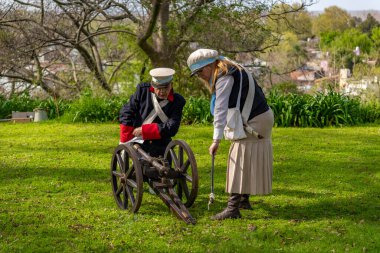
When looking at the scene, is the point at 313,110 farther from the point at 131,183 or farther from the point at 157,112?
the point at 131,183

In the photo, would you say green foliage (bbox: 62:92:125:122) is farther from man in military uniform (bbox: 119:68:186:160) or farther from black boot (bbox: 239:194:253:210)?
black boot (bbox: 239:194:253:210)

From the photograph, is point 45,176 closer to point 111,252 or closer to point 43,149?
point 43,149

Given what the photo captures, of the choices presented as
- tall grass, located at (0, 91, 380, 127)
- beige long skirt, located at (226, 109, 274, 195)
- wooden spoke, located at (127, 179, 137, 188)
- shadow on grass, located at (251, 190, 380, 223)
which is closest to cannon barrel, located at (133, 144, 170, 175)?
wooden spoke, located at (127, 179, 137, 188)

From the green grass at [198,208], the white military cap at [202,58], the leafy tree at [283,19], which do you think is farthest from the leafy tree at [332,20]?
the white military cap at [202,58]

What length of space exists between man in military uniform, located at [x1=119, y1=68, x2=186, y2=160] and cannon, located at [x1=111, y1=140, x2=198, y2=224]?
0.14 m

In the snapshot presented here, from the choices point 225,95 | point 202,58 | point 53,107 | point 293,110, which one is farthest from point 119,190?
point 53,107

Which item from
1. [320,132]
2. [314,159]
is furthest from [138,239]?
[320,132]

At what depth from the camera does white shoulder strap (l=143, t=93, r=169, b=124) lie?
5.81m

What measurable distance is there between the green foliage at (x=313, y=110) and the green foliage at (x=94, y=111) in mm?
3311

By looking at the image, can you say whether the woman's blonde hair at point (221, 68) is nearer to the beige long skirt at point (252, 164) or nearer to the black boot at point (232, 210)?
the beige long skirt at point (252, 164)

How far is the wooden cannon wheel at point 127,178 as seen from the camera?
531cm

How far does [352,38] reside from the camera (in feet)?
247

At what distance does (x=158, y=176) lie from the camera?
18.2 feet

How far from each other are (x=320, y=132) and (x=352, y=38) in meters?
67.0
